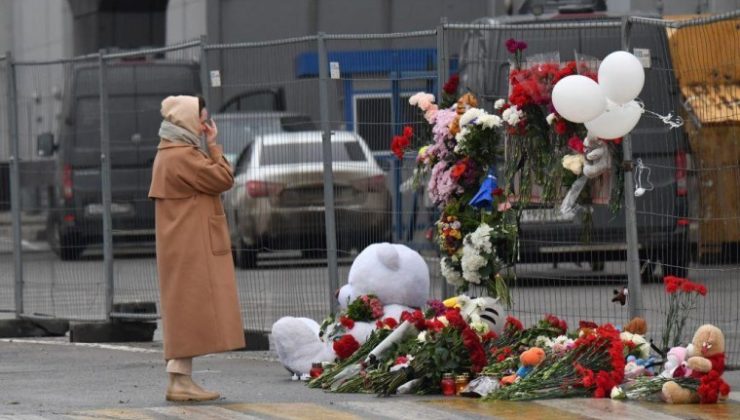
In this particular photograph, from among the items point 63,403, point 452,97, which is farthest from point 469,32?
point 63,403

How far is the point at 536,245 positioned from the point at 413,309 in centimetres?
87

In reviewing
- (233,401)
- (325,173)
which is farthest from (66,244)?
(233,401)

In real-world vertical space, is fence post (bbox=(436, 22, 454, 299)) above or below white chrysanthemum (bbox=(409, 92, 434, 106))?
above

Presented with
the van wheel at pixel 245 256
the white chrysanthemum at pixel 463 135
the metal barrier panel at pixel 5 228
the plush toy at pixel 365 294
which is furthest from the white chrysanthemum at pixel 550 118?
the metal barrier panel at pixel 5 228

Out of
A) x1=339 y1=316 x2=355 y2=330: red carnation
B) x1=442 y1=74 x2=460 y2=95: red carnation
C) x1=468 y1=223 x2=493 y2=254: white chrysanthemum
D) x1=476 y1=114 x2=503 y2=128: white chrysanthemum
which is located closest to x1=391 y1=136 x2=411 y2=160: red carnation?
x1=442 y1=74 x2=460 y2=95: red carnation

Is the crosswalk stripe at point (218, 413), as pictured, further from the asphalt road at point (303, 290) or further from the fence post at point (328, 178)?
the fence post at point (328, 178)

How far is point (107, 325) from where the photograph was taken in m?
14.8

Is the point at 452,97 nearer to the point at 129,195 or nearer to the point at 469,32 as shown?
the point at 469,32

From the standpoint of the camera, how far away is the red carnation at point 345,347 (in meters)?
11.1

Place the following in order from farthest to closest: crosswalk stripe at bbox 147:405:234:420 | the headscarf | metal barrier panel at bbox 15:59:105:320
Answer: metal barrier panel at bbox 15:59:105:320
the headscarf
crosswalk stripe at bbox 147:405:234:420

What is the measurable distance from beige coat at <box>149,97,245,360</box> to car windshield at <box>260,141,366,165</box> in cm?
253

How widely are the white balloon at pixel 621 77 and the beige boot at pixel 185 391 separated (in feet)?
9.31

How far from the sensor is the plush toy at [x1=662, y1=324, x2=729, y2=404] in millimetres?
9875

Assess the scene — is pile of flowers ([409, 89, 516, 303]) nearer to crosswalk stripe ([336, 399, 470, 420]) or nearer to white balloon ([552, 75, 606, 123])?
white balloon ([552, 75, 606, 123])
